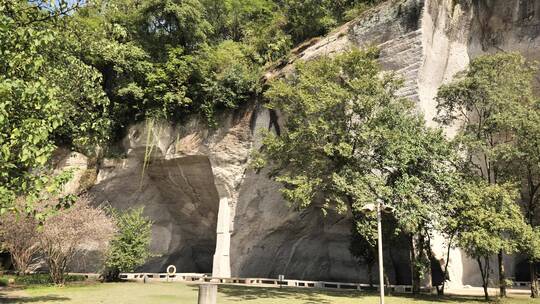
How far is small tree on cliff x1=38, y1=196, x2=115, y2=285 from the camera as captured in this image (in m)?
19.9

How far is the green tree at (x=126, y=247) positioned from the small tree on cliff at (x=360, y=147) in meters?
9.48

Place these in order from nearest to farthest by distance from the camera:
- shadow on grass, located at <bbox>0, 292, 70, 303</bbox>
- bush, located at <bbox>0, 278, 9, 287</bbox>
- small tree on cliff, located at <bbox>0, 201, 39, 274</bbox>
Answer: shadow on grass, located at <bbox>0, 292, 70, 303</bbox>, small tree on cliff, located at <bbox>0, 201, 39, 274</bbox>, bush, located at <bbox>0, 278, 9, 287</bbox>

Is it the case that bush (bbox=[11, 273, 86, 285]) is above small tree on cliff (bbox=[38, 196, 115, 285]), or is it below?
below

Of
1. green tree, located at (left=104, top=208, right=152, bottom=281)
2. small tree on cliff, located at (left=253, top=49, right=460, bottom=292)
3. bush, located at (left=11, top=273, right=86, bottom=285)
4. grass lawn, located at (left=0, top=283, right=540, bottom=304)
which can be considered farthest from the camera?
green tree, located at (left=104, top=208, right=152, bottom=281)

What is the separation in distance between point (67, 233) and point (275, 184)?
485 inches

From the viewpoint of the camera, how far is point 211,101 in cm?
2775

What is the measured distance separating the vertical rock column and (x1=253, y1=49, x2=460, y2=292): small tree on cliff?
7.54 metres

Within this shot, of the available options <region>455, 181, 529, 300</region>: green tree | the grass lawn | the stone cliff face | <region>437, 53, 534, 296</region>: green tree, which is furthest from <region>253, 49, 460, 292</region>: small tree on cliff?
the stone cliff face

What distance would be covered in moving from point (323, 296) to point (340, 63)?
10907 mm

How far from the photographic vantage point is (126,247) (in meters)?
24.1

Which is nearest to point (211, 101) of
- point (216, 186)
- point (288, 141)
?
point (216, 186)

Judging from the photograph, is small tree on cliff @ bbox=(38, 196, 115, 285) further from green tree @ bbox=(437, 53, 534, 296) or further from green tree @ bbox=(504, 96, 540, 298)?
green tree @ bbox=(504, 96, 540, 298)

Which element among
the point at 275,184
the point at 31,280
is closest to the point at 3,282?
the point at 31,280

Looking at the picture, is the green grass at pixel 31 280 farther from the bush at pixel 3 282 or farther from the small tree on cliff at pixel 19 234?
the small tree on cliff at pixel 19 234
